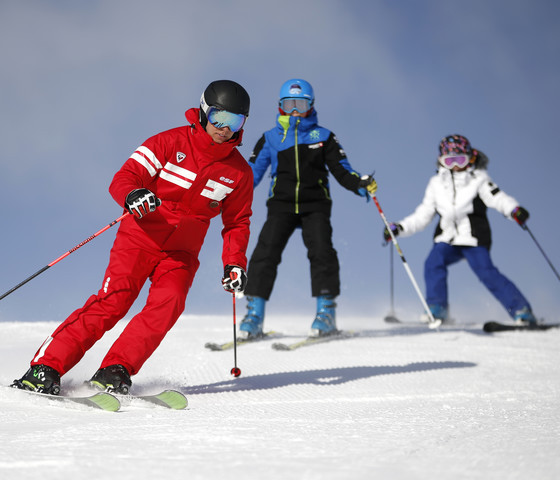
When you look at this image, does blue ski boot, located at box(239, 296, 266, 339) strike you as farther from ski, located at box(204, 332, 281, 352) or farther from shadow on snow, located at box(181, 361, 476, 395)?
shadow on snow, located at box(181, 361, 476, 395)

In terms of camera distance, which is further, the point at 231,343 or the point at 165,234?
the point at 231,343

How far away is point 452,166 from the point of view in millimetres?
7445

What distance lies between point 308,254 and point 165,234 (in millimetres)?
2838

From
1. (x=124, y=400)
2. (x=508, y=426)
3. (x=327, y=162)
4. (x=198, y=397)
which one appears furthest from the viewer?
(x=327, y=162)

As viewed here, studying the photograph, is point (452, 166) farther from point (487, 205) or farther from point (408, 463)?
point (408, 463)

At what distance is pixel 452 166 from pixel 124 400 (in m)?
5.48

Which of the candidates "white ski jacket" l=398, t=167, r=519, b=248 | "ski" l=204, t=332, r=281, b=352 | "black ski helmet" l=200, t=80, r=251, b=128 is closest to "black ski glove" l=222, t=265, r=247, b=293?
"black ski helmet" l=200, t=80, r=251, b=128

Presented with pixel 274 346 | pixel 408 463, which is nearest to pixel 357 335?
pixel 274 346

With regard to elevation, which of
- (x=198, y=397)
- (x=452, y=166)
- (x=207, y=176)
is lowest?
(x=198, y=397)

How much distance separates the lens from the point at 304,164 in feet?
19.6

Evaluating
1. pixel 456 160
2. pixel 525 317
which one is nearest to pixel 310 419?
pixel 525 317

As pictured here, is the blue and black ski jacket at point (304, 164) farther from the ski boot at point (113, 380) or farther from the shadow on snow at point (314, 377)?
the ski boot at point (113, 380)

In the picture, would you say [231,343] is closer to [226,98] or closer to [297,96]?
[297,96]

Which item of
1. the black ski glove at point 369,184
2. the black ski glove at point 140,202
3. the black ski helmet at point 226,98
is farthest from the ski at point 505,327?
the black ski glove at point 140,202
